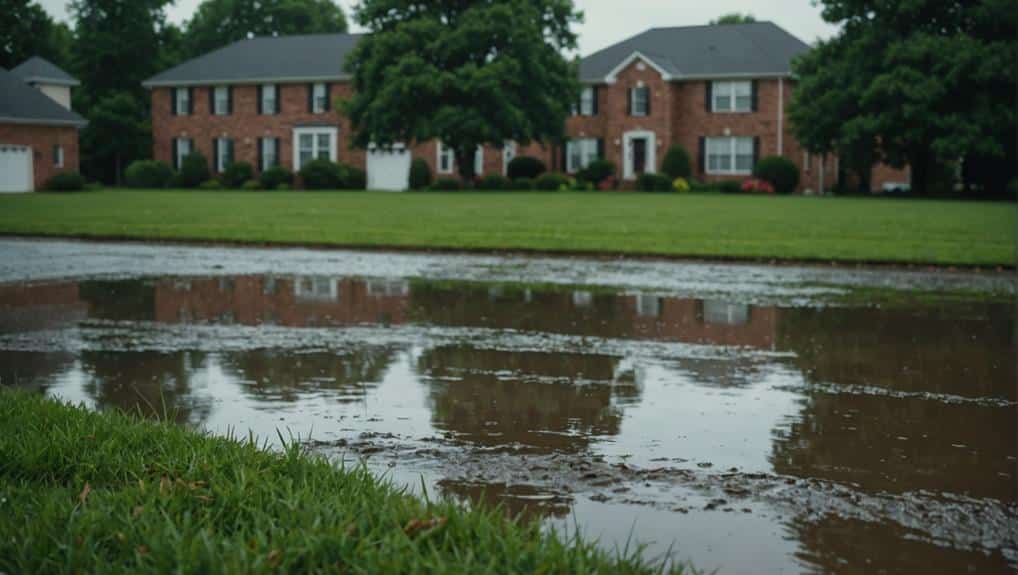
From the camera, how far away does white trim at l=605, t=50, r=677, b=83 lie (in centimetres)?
5556

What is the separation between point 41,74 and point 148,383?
62513 mm

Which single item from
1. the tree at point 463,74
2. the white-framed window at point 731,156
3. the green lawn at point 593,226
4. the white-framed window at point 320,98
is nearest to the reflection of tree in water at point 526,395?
the green lawn at point 593,226

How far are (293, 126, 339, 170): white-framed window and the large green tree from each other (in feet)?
82.8

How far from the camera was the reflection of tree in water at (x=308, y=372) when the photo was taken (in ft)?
26.1

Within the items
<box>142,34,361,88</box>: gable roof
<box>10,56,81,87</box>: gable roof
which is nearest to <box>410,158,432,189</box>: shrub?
<box>142,34,361,88</box>: gable roof

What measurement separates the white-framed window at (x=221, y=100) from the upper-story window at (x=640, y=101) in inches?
870

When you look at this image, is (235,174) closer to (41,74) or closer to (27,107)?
(27,107)

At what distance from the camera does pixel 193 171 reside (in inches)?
2395

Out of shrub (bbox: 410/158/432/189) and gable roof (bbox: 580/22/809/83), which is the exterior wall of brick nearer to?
shrub (bbox: 410/158/432/189)

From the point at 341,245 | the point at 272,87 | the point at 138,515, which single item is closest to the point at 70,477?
the point at 138,515

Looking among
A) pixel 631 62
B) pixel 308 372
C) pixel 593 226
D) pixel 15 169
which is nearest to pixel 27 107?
pixel 15 169

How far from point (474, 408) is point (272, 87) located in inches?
2276

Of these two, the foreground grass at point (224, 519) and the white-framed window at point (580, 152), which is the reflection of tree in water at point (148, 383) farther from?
the white-framed window at point (580, 152)

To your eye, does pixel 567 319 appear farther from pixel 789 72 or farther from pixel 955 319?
pixel 789 72
